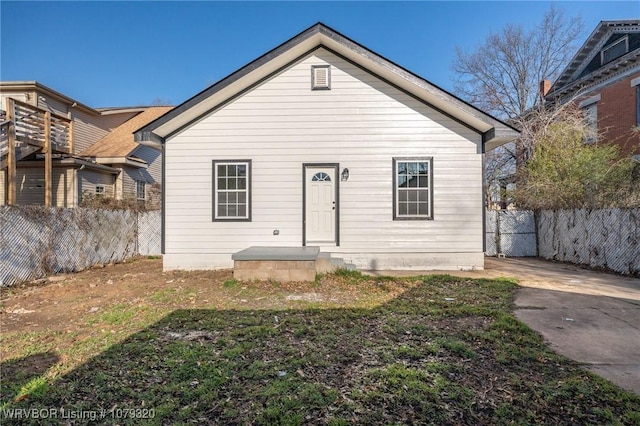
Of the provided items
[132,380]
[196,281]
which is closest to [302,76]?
[196,281]

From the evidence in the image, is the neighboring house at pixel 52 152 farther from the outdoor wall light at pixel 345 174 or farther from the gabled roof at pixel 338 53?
the outdoor wall light at pixel 345 174

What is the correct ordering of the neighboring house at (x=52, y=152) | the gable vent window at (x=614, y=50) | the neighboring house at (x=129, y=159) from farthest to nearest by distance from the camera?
the neighboring house at (x=129, y=159), the gable vent window at (x=614, y=50), the neighboring house at (x=52, y=152)

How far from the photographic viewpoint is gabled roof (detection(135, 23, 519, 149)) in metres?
7.80

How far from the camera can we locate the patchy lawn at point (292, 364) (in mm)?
2447

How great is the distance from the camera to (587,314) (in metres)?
4.82

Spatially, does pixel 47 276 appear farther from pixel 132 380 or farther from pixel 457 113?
pixel 457 113

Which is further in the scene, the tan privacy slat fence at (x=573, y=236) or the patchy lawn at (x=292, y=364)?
the tan privacy slat fence at (x=573, y=236)

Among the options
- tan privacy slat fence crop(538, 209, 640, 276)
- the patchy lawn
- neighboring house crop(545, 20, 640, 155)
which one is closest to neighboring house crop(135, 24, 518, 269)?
the patchy lawn

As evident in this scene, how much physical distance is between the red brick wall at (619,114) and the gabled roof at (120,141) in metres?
21.3

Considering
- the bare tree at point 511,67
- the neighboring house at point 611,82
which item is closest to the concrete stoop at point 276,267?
the neighboring house at point 611,82

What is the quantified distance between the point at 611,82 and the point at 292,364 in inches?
728

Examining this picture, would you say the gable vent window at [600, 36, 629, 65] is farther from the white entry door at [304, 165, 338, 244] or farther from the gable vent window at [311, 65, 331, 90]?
the white entry door at [304, 165, 338, 244]

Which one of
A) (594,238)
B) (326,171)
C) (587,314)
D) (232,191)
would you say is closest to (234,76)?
(232,191)

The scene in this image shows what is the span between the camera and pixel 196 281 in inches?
282
